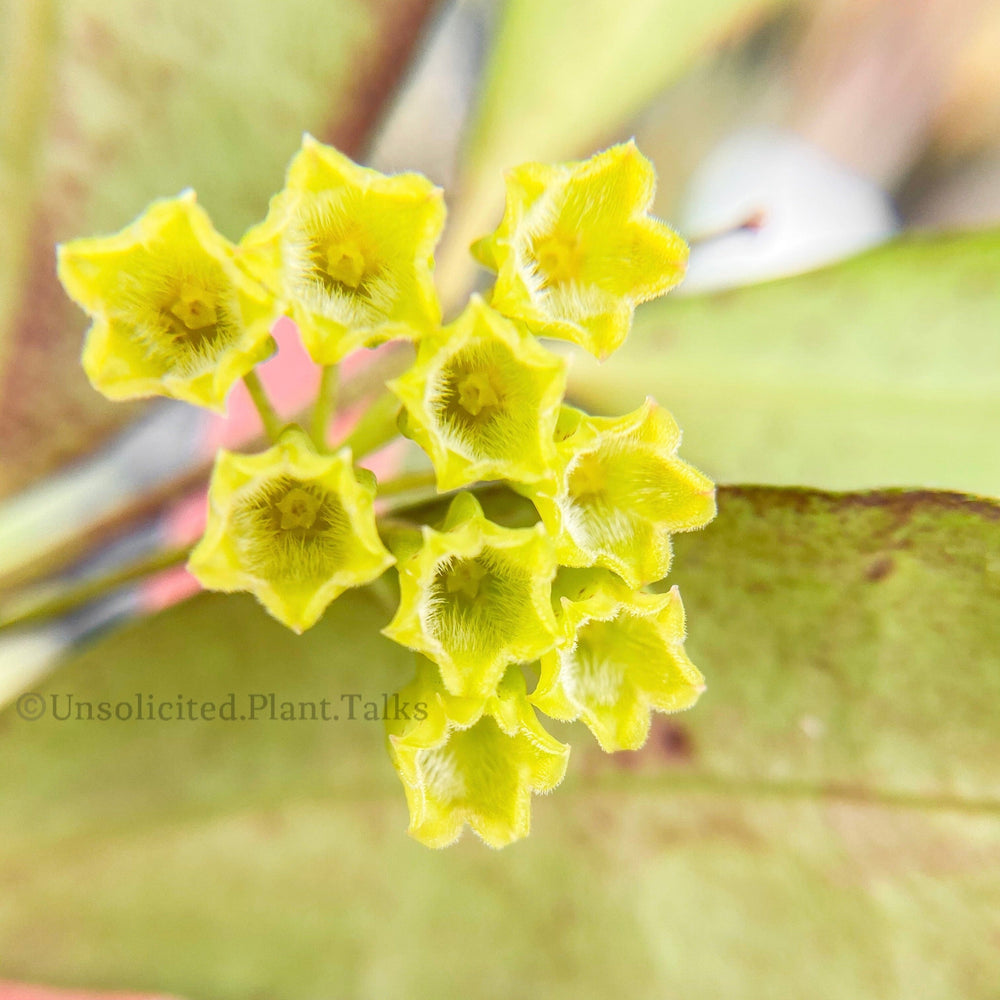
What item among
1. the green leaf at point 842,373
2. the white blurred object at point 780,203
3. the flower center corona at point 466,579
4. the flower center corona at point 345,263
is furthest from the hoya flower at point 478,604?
the white blurred object at point 780,203

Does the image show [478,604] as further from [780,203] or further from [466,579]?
[780,203]

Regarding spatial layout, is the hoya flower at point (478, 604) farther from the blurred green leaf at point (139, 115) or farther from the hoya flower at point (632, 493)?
the blurred green leaf at point (139, 115)

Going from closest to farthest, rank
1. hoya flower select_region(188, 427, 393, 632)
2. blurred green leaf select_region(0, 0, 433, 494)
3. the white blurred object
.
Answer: hoya flower select_region(188, 427, 393, 632), blurred green leaf select_region(0, 0, 433, 494), the white blurred object

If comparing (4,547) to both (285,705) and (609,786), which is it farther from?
(609,786)

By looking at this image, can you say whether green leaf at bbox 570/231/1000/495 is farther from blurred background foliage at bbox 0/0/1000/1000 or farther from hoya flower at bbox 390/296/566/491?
hoya flower at bbox 390/296/566/491

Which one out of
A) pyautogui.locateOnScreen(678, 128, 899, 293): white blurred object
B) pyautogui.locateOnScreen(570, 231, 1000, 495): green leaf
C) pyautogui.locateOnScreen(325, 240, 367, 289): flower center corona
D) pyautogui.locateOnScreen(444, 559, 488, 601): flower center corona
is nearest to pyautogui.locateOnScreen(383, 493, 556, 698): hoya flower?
pyautogui.locateOnScreen(444, 559, 488, 601): flower center corona

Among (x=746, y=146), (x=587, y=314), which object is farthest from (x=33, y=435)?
(x=746, y=146)
